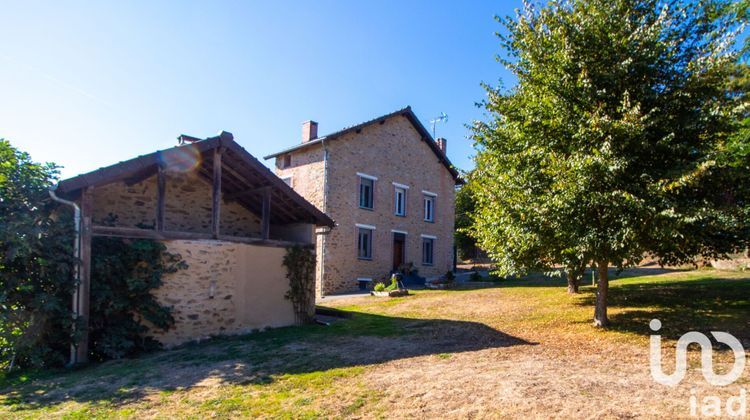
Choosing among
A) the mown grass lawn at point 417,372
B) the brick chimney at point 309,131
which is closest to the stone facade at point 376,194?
the brick chimney at point 309,131

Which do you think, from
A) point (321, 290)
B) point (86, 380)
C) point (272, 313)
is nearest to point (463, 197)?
point (321, 290)

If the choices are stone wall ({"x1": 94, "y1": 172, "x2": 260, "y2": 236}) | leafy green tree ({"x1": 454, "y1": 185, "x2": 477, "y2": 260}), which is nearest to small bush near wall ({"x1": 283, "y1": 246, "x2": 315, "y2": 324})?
stone wall ({"x1": 94, "y1": 172, "x2": 260, "y2": 236})

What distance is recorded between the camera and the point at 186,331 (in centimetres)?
968

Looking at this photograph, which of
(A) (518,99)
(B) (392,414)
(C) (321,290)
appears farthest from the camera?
(C) (321,290)

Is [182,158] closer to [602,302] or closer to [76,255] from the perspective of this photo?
[76,255]

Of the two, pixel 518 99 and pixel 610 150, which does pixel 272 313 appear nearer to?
pixel 518 99

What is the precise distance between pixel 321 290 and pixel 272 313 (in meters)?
7.57

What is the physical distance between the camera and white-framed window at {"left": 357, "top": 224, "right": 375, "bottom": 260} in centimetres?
2044

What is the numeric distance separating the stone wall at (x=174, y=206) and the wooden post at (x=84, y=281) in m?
1.17

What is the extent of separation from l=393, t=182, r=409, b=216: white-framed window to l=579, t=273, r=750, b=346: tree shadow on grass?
10583 mm

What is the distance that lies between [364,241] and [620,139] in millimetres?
14216

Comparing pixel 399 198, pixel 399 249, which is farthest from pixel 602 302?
pixel 399 198

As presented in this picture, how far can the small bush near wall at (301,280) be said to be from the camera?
38.3ft

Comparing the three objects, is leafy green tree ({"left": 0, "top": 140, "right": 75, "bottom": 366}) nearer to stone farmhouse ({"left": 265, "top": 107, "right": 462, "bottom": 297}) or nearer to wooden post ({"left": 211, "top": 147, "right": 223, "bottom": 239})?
wooden post ({"left": 211, "top": 147, "right": 223, "bottom": 239})
